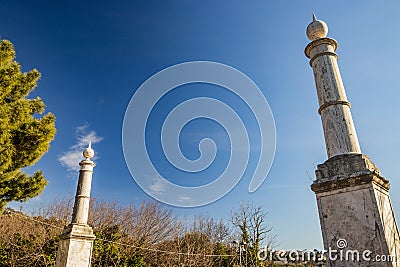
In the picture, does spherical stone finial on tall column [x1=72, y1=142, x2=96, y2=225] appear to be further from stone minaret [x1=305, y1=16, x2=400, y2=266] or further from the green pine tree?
stone minaret [x1=305, y1=16, x2=400, y2=266]

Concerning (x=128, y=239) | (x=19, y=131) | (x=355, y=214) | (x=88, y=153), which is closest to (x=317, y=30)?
(x=355, y=214)

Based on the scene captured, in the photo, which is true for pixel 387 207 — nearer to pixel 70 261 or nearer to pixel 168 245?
pixel 70 261

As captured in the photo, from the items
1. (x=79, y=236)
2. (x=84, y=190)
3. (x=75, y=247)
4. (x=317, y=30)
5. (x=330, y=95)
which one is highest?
(x=317, y=30)

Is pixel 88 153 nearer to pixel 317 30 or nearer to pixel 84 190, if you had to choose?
pixel 84 190

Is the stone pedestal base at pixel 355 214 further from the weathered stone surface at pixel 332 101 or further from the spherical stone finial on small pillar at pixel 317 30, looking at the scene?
the spherical stone finial on small pillar at pixel 317 30

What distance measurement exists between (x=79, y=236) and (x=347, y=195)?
4277mm

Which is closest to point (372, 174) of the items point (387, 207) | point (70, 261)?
point (387, 207)

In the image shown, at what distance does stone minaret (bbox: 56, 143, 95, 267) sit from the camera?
476cm

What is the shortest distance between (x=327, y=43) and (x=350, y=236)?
5.88ft

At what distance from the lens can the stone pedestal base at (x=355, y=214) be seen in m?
2.09

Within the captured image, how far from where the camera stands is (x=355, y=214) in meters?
2.21

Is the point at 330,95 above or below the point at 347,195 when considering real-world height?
above

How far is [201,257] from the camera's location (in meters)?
12.2

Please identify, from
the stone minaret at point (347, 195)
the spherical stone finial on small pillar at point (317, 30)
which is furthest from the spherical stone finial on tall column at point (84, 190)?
the spherical stone finial on small pillar at point (317, 30)
